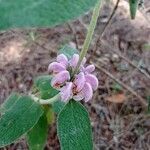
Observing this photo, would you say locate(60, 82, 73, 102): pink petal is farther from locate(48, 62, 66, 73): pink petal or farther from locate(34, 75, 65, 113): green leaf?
locate(34, 75, 65, 113): green leaf

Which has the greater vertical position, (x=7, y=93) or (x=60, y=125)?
(x=60, y=125)

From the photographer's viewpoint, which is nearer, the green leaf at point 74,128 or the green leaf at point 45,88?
the green leaf at point 74,128

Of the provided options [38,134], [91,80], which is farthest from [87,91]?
[38,134]

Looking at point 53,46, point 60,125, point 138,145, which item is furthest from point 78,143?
point 53,46

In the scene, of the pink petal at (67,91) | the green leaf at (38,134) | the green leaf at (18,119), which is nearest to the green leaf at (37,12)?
the pink petal at (67,91)

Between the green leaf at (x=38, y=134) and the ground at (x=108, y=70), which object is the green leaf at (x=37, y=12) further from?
the ground at (x=108, y=70)

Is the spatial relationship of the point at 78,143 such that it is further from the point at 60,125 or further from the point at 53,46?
the point at 53,46

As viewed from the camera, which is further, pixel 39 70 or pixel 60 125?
pixel 39 70
